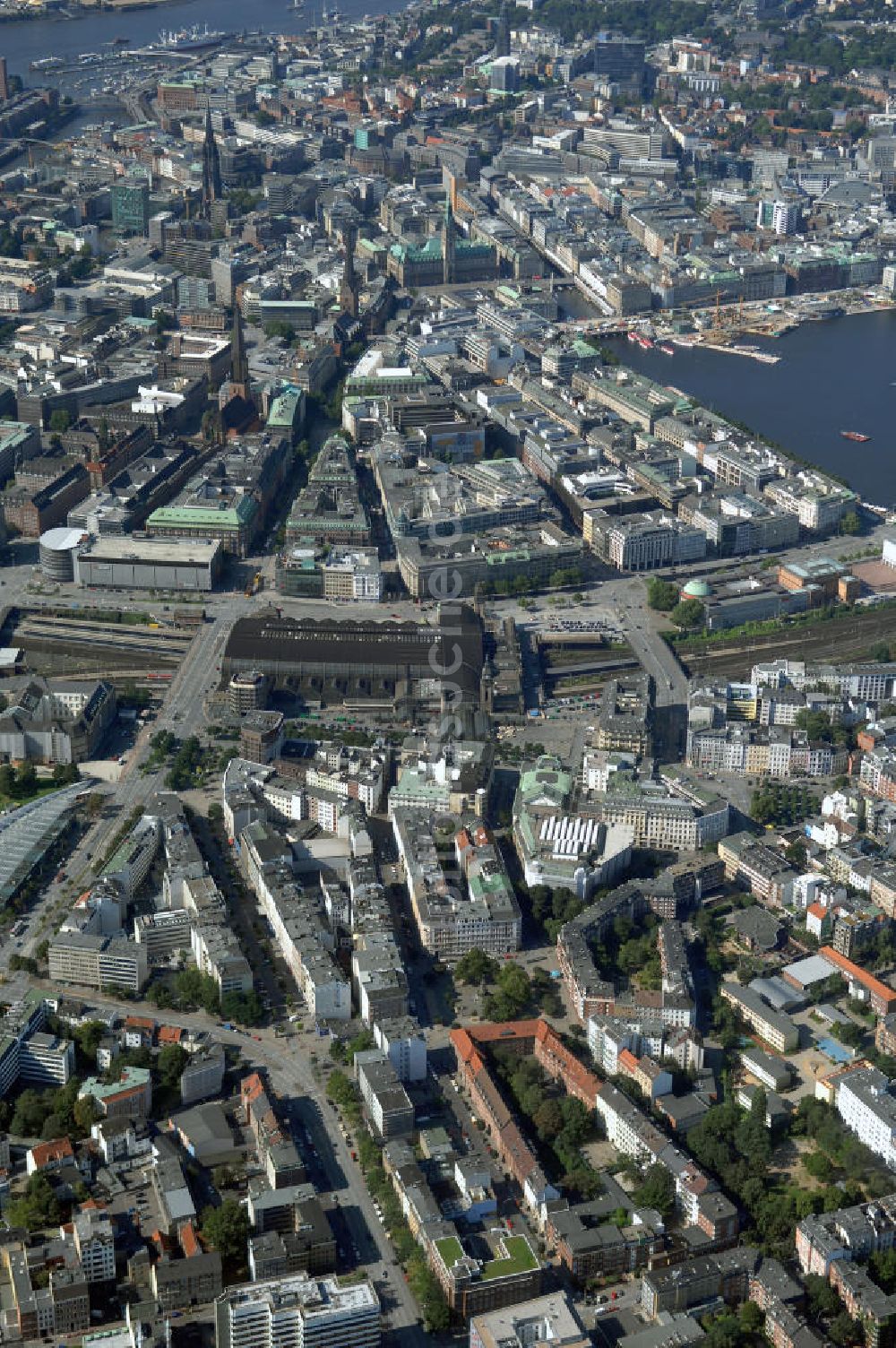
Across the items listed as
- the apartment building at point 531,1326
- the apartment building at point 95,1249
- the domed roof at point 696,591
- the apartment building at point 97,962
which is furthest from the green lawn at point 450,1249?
A: the domed roof at point 696,591

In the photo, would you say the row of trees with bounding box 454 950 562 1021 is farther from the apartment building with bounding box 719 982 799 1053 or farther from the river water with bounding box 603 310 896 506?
the river water with bounding box 603 310 896 506

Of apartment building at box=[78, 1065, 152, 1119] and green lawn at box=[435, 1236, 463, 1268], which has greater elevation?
apartment building at box=[78, 1065, 152, 1119]

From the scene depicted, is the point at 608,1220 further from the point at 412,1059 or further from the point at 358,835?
the point at 358,835

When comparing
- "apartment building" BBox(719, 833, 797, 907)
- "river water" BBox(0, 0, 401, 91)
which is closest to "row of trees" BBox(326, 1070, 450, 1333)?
"apartment building" BBox(719, 833, 797, 907)

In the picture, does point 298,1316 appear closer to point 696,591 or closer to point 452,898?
point 452,898

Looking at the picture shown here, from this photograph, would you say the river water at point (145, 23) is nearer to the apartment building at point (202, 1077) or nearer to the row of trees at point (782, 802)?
the row of trees at point (782, 802)

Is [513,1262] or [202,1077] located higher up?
[202,1077]

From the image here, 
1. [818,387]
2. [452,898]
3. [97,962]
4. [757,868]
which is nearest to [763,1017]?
[757,868]
